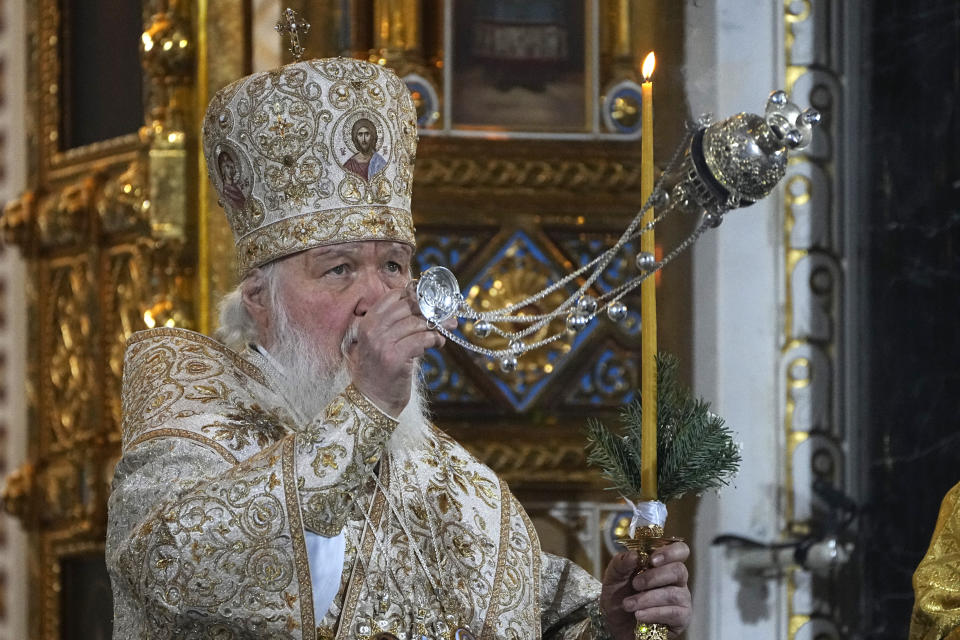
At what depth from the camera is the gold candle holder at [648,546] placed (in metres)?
3.28

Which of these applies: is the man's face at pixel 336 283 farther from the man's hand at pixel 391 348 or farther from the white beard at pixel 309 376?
the man's hand at pixel 391 348

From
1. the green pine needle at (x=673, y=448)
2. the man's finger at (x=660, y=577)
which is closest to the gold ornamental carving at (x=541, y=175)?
the green pine needle at (x=673, y=448)

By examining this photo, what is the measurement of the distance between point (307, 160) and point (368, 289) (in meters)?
0.33

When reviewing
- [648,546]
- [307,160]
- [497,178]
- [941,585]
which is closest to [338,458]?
[648,546]

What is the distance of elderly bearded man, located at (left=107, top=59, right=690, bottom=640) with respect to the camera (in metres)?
3.33

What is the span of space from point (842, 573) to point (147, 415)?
8.45 ft

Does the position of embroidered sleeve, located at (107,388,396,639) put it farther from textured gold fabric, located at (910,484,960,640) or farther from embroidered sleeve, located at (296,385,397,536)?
textured gold fabric, located at (910,484,960,640)

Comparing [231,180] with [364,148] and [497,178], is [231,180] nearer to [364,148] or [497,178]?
[364,148]

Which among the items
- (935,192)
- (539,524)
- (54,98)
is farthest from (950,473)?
(54,98)

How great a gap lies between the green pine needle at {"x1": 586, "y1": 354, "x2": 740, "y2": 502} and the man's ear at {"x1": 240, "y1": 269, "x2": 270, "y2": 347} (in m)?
0.86

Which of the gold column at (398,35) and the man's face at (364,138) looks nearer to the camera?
the man's face at (364,138)

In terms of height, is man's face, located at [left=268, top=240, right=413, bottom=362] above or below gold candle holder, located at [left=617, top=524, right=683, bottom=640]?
above

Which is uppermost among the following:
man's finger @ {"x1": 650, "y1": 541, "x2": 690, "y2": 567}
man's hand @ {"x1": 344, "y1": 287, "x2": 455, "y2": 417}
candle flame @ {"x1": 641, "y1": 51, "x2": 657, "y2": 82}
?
candle flame @ {"x1": 641, "y1": 51, "x2": 657, "y2": 82}

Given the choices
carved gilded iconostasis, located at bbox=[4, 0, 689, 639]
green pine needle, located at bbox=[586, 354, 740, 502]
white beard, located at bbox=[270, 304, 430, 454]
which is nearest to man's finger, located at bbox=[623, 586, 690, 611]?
green pine needle, located at bbox=[586, 354, 740, 502]
